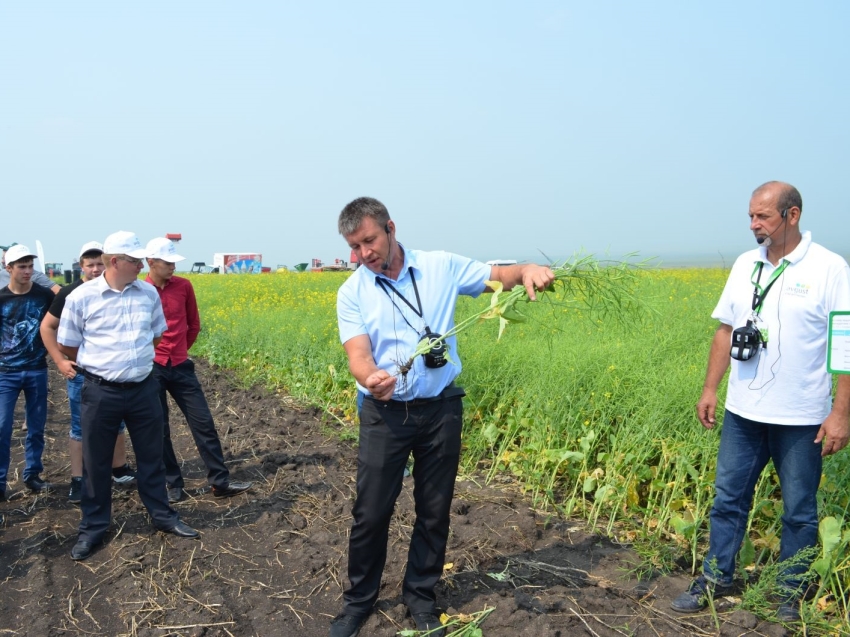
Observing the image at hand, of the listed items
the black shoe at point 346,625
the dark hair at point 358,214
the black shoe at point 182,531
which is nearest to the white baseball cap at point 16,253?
→ the black shoe at point 182,531

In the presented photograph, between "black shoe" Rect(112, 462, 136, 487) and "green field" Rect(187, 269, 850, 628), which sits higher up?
"green field" Rect(187, 269, 850, 628)

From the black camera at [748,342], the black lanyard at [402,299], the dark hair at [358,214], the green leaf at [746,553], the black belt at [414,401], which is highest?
the dark hair at [358,214]

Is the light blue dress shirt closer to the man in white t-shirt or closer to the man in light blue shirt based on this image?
the man in light blue shirt

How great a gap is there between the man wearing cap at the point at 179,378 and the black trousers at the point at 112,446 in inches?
24.1

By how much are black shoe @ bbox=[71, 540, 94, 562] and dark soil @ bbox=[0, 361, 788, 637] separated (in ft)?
0.13

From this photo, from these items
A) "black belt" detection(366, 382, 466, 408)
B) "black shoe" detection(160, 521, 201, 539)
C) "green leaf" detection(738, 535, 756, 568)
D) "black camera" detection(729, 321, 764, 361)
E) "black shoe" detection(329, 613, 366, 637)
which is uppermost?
"black camera" detection(729, 321, 764, 361)

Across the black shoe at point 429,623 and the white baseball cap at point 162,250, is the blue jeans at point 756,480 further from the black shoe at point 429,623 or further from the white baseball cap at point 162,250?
the white baseball cap at point 162,250

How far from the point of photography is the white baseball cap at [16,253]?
17.3 ft

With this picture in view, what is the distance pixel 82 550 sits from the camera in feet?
14.7

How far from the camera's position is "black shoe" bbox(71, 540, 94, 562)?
4441 mm

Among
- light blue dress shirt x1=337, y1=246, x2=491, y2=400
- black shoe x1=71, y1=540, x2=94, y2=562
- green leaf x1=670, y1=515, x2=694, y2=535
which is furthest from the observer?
black shoe x1=71, y1=540, x2=94, y2=562

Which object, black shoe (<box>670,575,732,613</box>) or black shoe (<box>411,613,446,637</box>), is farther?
black shoe (<box>670,575,732,613</box>)

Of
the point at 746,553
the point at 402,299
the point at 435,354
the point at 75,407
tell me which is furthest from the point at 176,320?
the point at 746,553

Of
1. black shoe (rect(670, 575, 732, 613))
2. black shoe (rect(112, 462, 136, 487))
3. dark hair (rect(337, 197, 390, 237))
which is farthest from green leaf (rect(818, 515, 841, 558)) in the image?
black shoe (rect(112, 462, 136, 487))
